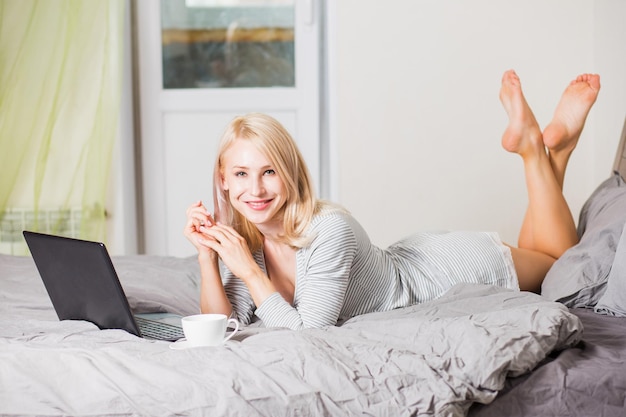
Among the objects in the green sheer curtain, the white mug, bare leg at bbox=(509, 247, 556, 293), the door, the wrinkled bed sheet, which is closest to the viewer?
the wrinkled bed sheet

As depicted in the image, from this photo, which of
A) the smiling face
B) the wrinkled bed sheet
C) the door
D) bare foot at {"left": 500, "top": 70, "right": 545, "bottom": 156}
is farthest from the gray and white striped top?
the door

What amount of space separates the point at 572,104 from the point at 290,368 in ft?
5.00

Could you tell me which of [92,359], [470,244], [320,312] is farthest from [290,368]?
[470,244]

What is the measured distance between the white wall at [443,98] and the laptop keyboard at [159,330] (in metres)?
2.00

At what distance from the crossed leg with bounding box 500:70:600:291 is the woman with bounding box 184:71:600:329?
0.12 meters

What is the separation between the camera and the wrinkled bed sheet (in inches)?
48.1

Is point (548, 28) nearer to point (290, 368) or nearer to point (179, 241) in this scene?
point (179, 241)

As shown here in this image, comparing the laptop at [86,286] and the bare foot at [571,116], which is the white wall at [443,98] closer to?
the bare foot at [571,116]

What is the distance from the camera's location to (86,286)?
1.60 metres

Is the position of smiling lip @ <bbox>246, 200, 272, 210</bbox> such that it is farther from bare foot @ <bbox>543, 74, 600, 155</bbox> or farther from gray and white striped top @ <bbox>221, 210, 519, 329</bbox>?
bare foot @ <bbox>543, 74, 600, 155</bbox>

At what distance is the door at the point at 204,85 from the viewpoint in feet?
12.7

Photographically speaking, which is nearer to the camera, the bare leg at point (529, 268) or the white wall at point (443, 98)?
the bare leg at point (529, 268)

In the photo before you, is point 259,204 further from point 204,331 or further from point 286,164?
point 204,331

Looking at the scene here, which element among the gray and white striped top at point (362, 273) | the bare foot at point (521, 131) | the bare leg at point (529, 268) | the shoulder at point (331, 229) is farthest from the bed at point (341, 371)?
the bare foot at point (521, 131)
